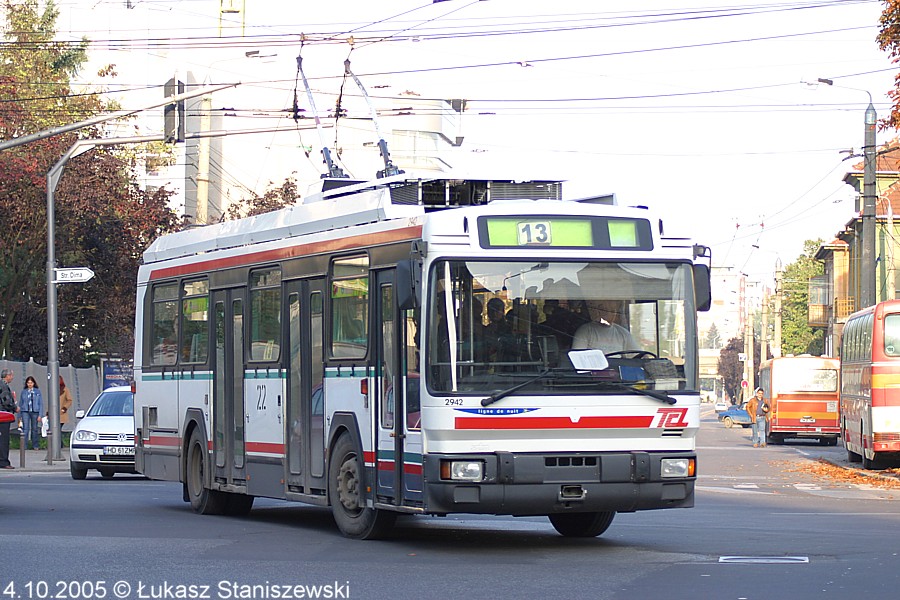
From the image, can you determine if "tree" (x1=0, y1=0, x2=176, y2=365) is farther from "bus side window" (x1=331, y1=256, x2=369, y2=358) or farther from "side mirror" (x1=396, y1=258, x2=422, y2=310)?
"side mirror" (x1=396, y1=258, x2=422, y2=310)

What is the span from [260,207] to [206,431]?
36.1 meters

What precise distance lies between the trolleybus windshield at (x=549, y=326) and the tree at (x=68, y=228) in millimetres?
28134

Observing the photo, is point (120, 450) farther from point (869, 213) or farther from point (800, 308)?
point (800, 308)

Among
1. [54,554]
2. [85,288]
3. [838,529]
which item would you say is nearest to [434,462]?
[54,554]

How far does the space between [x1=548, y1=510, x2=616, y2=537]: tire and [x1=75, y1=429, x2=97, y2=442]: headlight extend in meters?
12.7

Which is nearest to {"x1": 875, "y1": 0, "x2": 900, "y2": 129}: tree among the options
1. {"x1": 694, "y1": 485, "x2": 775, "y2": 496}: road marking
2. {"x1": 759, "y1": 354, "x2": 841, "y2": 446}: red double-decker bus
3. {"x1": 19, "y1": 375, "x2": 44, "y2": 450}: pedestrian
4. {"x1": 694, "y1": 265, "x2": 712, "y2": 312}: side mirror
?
{"x1": 694, "y1": 485, "x2": 775, "y2": 496}: road marking

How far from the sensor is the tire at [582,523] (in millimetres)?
14492

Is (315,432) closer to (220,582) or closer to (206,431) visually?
(206,431)

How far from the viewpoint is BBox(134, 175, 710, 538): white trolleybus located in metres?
12.8

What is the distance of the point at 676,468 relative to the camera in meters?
13.2

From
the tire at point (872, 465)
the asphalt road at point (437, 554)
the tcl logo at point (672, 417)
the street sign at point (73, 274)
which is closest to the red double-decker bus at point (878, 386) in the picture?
the tire at point (872, 465)

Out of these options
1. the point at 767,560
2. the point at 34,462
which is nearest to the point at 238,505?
the point at 767,560

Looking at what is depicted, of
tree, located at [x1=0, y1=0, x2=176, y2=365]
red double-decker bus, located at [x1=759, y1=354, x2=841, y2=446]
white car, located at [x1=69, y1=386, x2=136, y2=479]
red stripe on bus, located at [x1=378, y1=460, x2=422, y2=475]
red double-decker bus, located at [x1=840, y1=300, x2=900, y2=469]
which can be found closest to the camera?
red stripe on bus, located at [x1=378, y1=460, x2=422, y2=475]

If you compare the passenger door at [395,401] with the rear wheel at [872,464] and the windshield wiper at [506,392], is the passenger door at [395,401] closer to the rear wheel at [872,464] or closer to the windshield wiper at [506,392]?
the windshield wiper at [506,392]
